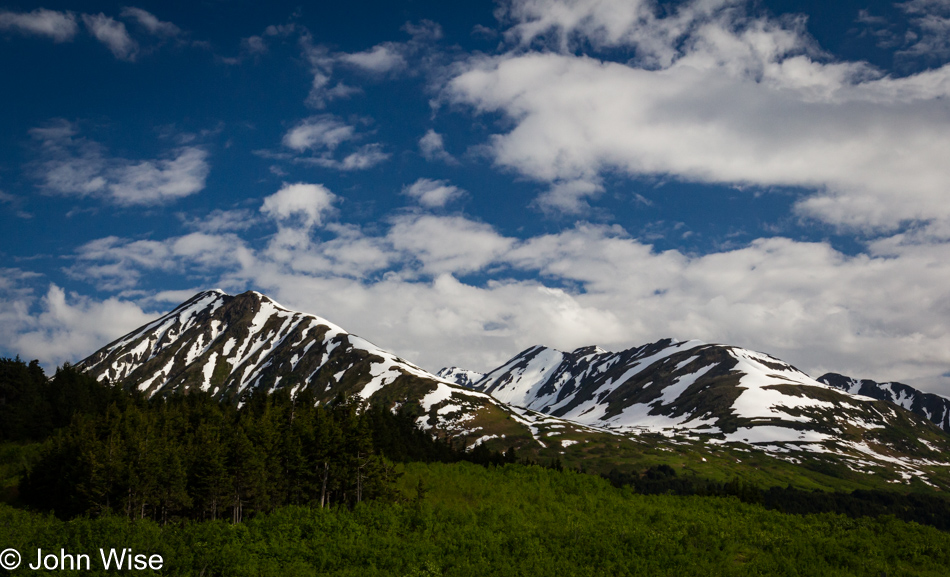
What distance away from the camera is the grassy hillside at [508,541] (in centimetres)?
4488

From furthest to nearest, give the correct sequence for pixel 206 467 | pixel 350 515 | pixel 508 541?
pixel 206 467, pixel 350 515, pixel 508 541

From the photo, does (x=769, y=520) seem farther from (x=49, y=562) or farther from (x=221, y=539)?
(x=49, y=562)

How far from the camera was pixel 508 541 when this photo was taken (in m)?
52.7

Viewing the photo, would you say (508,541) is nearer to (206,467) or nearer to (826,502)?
(206,467)

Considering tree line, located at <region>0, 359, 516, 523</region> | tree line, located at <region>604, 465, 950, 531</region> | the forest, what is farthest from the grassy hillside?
tree line, located at <region>604, 465, 950, 531</region>

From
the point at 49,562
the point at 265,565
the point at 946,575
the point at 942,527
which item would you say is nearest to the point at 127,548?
the point at 49,562

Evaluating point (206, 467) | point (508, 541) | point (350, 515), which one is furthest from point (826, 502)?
point (206, 467)

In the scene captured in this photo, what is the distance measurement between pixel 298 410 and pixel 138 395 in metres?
50.3

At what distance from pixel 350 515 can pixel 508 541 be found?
18.5 meters

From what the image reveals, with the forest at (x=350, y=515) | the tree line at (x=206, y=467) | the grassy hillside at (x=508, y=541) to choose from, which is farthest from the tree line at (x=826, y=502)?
the tree line at (x=206, y=467)

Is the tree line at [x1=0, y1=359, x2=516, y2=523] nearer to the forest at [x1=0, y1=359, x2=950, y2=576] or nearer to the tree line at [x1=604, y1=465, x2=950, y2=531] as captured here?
the forest at [x1=0, y1=359, x2=950, y2=576]

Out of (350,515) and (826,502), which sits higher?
(350,515)

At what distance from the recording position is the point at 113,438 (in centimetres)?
6688

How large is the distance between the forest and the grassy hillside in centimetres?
21
